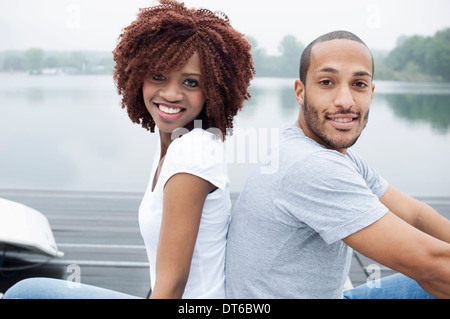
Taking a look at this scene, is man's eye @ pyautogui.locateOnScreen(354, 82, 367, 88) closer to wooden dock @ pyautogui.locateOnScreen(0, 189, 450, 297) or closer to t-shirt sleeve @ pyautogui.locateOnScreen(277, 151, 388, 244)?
t-shirt sleeve @ pyautogui.locateOnScreen(277, 151, 388, 244)

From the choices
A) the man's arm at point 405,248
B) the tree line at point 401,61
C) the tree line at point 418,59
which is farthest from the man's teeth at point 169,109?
the tree line at point 418,59

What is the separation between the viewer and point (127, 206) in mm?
3828

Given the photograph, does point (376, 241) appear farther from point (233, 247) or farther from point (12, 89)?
point (12, 89)

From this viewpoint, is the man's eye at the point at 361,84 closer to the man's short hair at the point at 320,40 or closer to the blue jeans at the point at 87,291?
the man's short hair at the point at 320,40

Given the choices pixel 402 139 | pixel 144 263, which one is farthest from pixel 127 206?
pixel 402 139

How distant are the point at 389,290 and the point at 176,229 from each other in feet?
2.04

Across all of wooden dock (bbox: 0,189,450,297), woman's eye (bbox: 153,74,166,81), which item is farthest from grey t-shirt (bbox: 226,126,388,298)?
wooden dock (bbox: 0,189,450,297)

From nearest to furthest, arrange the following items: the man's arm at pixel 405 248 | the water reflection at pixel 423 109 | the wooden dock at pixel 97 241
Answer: the man's arm at pixel 405 248 < the wooden dock at pixel 97 241 < the water reflection at pixel 423 109

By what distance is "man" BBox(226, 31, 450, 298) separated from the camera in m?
0.90

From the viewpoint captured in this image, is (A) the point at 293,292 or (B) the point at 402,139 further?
(B) the point at 402,139

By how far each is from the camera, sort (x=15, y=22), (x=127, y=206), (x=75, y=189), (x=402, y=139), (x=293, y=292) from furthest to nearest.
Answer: (x=15, y=22), (x=402, y=139), (x=75, y=189), (x=127, y=206), (x=293, y=292)

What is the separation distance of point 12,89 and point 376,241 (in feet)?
37.9

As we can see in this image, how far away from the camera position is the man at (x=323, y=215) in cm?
90

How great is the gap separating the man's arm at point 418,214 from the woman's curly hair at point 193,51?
1.62ft
